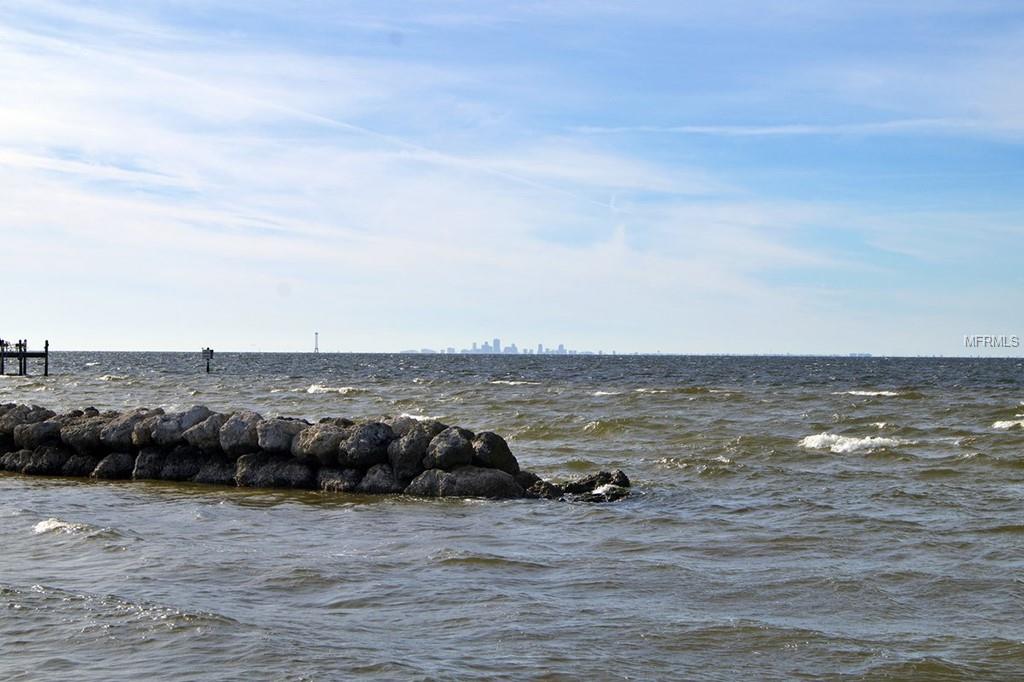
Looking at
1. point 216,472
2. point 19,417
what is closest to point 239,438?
point 216,472

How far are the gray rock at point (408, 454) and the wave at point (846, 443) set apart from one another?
1041 cm

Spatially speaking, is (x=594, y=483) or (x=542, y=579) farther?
(x=594, y=483)

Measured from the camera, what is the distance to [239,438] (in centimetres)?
→ 1805

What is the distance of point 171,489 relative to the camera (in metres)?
17.1

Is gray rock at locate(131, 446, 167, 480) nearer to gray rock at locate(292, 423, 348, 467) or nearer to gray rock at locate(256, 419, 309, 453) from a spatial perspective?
gray rock at locate(256, 419, 309, 453)

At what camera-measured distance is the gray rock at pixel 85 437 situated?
63.4 feet

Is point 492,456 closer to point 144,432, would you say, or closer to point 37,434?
point 144,432

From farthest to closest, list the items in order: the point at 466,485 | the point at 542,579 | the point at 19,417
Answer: the point at 19,417, the point at 466,485, the point at 542,579

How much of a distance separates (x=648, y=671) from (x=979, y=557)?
5777 mm

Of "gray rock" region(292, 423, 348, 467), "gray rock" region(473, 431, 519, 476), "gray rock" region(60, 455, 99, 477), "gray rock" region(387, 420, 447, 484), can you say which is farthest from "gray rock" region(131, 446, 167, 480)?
"gray rock" region(473, 431, 519, 476)

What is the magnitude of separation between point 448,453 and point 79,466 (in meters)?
7.28

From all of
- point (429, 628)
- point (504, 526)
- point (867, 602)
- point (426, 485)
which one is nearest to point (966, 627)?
point (867, 602)

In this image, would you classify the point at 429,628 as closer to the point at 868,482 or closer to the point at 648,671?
the point at 648,671

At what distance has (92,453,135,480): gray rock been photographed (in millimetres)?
18706
